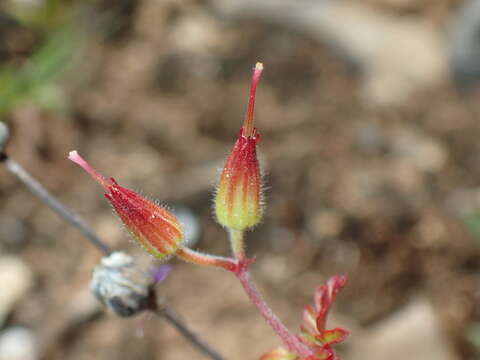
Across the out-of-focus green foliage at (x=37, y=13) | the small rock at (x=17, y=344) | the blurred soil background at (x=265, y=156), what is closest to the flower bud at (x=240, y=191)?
the blurred soil background at (x=265, y=156)

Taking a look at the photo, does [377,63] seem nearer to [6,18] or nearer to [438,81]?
[438,81]

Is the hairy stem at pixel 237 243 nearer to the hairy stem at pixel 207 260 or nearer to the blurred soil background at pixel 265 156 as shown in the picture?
the hairy stem at pixel 207 260

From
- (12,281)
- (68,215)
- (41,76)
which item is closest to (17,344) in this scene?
(12,281)

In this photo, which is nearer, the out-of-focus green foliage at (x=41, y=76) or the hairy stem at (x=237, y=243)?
the hairy stem at (x=237, y=243)

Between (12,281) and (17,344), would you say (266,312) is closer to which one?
(17,344)

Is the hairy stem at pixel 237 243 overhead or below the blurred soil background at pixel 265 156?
below

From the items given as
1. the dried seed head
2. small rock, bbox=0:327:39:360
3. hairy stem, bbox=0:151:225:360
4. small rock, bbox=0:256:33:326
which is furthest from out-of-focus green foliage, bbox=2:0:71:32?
the dried seed head
